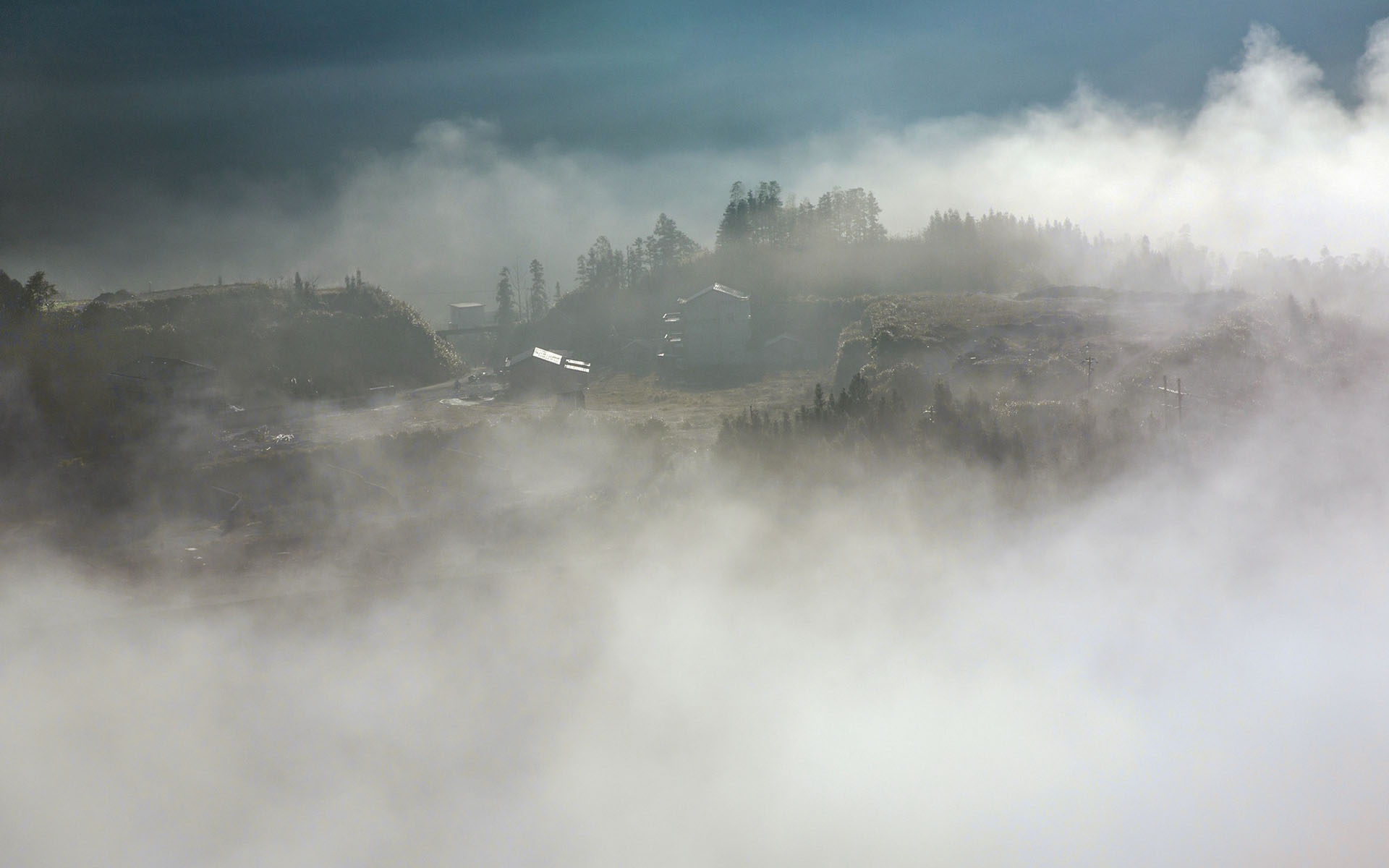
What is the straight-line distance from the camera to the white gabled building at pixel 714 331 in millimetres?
52000

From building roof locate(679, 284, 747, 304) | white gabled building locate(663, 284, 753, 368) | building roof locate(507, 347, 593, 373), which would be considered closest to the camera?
building roof locate(507, 347, 593, 373)

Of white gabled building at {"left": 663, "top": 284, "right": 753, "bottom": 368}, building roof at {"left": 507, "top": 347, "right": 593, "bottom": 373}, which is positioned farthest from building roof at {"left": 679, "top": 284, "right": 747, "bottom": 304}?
building roof at {"left": 507, "top": 347, "right": 593, "bottom": 373}

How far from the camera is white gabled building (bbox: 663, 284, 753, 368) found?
52000 millimetres

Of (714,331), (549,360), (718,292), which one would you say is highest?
(718,292)

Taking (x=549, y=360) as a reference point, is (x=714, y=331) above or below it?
above

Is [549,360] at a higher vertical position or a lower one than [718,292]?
lower

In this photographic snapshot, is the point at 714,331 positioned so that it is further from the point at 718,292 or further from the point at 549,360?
the point at 549,360

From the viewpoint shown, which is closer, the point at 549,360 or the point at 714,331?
the point at 549,360

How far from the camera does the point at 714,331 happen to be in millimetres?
52250

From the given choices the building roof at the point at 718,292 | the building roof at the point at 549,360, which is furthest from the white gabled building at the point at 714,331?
the building roof at the point at 549,360

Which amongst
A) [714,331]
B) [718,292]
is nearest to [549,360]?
[714,331]

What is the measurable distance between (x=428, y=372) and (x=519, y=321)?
21385mm

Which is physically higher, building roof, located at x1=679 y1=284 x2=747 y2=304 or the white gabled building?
building roof, located at x1=679 y1=284 x2=747 y2=304

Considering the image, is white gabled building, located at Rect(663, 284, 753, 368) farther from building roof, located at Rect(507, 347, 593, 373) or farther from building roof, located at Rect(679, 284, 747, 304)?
building roof, located at Rect(507, 347, 593, 373)
